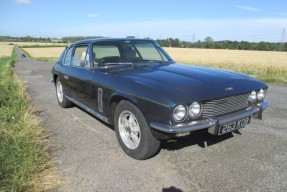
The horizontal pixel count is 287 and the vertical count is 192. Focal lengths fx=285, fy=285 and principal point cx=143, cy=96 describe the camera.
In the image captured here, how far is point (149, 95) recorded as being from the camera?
3215mm

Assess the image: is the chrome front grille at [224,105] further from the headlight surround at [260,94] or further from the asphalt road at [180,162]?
the asphalt road at [180,162]

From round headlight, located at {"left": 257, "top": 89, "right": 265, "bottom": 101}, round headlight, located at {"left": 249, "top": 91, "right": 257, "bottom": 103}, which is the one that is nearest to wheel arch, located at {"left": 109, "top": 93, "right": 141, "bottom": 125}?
round headlight, located at {"left": 249, "top": 91, "right": 257, "bottom": 103}

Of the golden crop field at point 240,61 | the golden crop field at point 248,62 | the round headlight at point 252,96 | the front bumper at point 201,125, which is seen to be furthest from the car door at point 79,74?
the golden crop field at point 240,61

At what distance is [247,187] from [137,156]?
4.44 feet

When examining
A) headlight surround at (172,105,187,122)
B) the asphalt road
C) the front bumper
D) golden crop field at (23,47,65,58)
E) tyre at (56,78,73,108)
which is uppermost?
headlight surround at (172,105,187,122)

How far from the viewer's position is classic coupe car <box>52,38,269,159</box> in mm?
3137

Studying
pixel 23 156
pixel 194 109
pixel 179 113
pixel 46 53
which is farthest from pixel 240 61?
pixel 46 53

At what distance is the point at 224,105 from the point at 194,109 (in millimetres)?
477

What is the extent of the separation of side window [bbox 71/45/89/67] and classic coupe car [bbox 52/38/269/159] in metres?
0.02

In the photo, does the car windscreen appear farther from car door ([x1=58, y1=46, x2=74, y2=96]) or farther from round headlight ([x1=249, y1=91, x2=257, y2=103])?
round headlight ([x1=249, y1=91, x2=257, y2=103])

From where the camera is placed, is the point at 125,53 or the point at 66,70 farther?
the point at 66,70

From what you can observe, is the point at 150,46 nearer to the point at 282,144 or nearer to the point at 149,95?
the point at 149,95

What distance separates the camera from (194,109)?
3.19 m

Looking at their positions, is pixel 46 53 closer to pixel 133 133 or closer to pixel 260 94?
pixel 133 133
